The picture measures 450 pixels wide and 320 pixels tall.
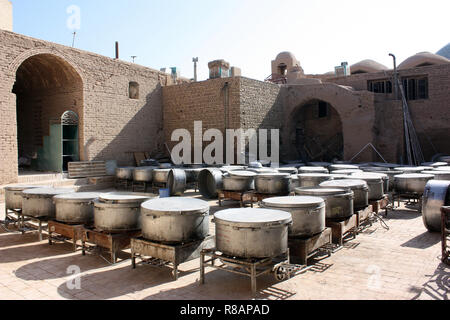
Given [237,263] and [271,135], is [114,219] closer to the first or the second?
[237,263]

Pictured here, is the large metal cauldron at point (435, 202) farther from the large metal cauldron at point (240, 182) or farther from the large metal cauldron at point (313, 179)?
the large metal cauldron at point (240, 182)

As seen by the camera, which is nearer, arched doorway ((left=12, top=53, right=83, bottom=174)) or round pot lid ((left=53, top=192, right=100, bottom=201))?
round pot lid ((left=53, top=192, right=100, bottom=201))

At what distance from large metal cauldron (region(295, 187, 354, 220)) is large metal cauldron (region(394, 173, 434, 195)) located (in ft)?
13.1

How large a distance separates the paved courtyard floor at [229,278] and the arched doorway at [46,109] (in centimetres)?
996

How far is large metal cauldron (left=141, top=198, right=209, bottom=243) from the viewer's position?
4910 mm

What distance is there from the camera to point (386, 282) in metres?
Answer: 4.65

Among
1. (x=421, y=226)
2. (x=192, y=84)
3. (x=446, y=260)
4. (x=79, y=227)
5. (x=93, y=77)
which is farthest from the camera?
(x=192, y=84)

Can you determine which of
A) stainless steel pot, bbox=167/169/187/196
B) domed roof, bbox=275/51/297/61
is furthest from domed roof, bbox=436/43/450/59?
stainless steel pot, bbox=167/169/187/196

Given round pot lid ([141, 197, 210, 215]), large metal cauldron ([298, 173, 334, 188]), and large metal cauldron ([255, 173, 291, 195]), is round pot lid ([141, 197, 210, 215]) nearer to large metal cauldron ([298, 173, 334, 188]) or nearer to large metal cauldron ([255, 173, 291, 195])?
large metal cauldron ([255, 173, 291, 195])

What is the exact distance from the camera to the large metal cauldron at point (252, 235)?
4336 millimetres

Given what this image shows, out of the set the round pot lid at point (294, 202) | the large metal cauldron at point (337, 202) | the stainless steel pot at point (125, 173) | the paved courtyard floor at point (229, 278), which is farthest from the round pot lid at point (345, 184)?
the stainless steel pot at point (125, 173)

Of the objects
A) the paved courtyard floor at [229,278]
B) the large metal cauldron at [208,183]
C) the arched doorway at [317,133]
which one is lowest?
the paved courtyard floor at [229,278]

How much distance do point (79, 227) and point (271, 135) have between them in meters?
13.8
